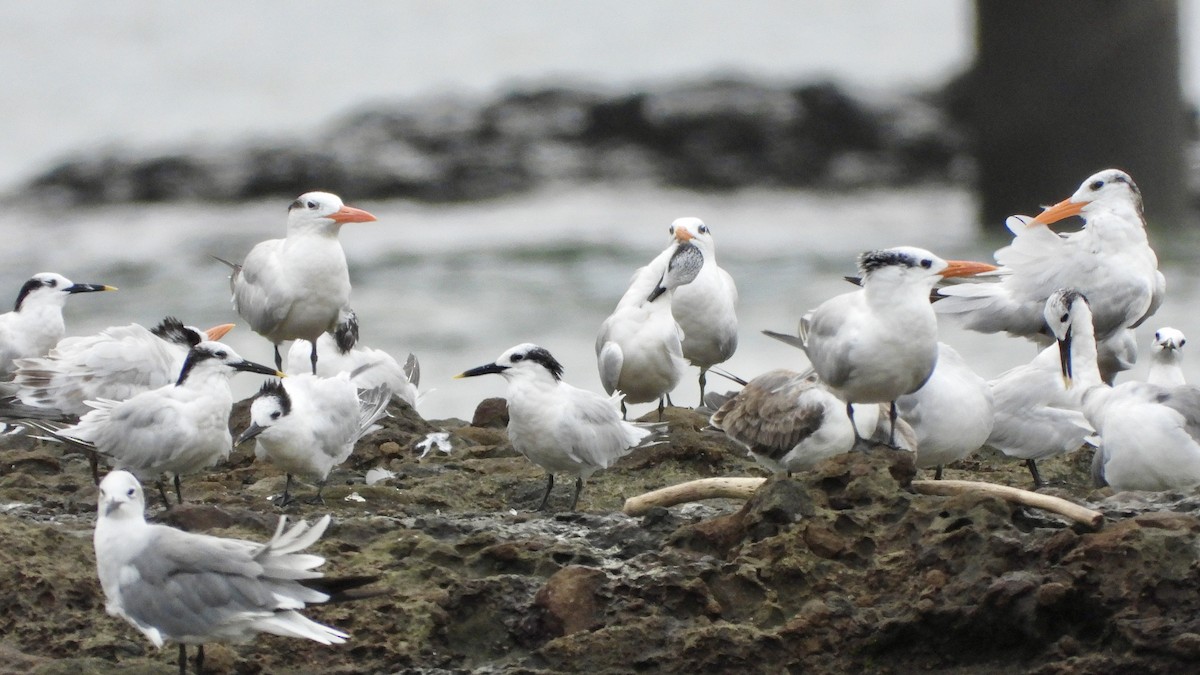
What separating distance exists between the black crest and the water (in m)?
10.8

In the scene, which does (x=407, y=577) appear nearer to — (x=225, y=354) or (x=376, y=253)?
(x=225, y=354)

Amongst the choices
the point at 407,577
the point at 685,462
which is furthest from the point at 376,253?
the point at 407,577

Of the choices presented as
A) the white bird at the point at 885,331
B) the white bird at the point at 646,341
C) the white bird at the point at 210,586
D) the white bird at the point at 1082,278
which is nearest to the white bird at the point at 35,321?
the white bird at the point at 646,341

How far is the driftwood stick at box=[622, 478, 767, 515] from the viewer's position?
611 centimetres

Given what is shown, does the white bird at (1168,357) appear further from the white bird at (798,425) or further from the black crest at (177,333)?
the black crest at (177,333)

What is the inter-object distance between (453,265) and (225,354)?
17.0 m

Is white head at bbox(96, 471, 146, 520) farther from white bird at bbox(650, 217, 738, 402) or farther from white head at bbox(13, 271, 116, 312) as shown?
white bird at bbox(650, 217, 738, 402)

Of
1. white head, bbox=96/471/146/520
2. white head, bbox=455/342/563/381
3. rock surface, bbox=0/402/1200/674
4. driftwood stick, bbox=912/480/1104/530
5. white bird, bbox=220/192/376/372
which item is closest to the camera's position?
rock surface, bbox=0/402/1200/674

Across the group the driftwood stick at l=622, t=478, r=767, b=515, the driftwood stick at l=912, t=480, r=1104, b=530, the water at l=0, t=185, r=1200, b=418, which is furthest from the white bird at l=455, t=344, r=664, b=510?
the water at l=0, t=185, r=1200, b=418

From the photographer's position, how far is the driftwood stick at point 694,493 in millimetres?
6113

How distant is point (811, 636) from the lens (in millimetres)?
5094

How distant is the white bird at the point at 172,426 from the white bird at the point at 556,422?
991mm

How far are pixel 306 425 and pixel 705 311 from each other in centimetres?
306

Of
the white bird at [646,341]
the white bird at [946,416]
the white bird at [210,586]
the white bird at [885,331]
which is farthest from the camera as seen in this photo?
the white bird at [646,341]
